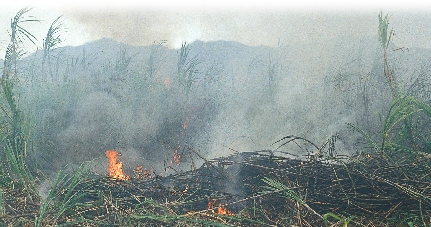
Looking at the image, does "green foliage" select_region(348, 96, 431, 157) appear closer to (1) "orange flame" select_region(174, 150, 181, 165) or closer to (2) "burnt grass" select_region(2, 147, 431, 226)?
(2) "burnt grass" select_region(2, 147, 431, 226)

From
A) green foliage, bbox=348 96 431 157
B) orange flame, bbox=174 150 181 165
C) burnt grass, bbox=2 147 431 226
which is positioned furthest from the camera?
orange flame, bbox=174 150 181 165

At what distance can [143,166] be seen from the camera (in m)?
7.63

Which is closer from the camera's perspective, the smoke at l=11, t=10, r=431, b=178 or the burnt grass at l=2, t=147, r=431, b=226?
the burnt grass at l=2, t=147, r=431, b=226

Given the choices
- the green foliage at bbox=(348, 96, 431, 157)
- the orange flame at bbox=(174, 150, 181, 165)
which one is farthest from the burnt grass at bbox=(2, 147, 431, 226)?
the orange flame at bbox=(174, 150, 181, 165)

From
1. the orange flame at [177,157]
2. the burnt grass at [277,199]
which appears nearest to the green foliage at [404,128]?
the burnt grass at [277,199]

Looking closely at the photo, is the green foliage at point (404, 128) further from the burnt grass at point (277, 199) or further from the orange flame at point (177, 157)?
the orange flame at point (177, 157)

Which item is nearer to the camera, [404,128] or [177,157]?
[404,128]

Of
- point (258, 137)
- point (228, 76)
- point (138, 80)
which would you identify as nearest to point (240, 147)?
point (258, 137)

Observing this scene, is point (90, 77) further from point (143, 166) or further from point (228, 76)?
point (143, 166)

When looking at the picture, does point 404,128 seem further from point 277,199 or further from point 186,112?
point 186,112

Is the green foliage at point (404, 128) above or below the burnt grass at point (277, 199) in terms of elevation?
above

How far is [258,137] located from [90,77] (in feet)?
21.0

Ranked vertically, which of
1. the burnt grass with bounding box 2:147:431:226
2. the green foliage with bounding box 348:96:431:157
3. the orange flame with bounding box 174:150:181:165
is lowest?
the orange flame with bounding box 174:150:181:165

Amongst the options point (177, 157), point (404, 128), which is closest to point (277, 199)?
point (404, 128)
